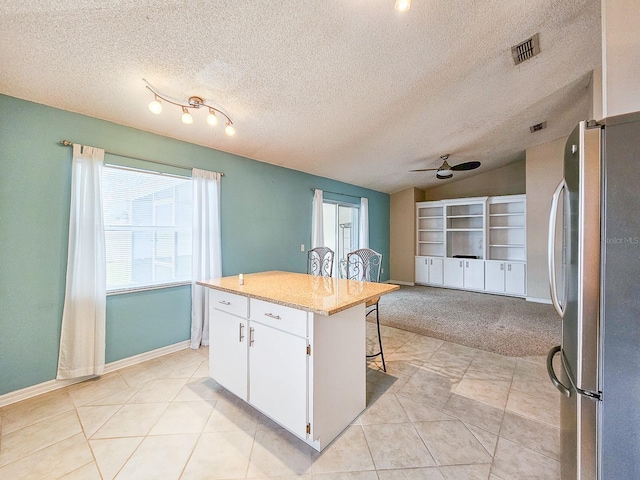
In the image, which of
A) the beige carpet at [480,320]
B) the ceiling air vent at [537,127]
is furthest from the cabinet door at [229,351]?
the ceiling air vent at [537,127]

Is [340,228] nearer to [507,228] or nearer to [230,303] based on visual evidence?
[507,228]

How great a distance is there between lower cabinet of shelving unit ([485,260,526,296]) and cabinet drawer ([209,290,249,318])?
592 centimetres

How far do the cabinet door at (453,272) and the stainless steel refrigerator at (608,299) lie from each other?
19.1 feet

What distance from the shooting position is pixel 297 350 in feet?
5.22

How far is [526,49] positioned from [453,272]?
198 inches

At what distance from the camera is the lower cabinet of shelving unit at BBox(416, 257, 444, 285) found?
6633 mm

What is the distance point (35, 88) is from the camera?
204 centimetres

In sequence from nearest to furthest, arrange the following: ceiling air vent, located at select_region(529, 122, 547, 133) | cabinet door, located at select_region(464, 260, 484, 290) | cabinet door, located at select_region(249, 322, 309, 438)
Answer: cabinet door, located at select_region(249, 322, 309, 438) < ceiling air vent, located at select_region(529, 122, 547, 133) < cabinet door, located at select_region(464, 260, 484, 290)

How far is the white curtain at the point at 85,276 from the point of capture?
7.59 feet

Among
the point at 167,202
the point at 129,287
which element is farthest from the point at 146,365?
the point at 167,202

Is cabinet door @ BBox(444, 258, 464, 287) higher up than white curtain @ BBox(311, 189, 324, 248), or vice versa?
white curtain @ BBox(311, 189, 324, 248)

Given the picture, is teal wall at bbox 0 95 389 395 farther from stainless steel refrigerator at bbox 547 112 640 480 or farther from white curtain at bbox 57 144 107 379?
stainless steel refrigerator at bbox 547 112 640 480

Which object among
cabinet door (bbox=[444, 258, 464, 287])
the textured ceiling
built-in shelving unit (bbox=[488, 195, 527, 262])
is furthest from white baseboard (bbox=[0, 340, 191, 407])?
built-in shelving unit (bbox=[488, 195, 527, 262])

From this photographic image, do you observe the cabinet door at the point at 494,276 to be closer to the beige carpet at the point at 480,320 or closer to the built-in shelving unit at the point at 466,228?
the beige carpet at the point at 480,320
